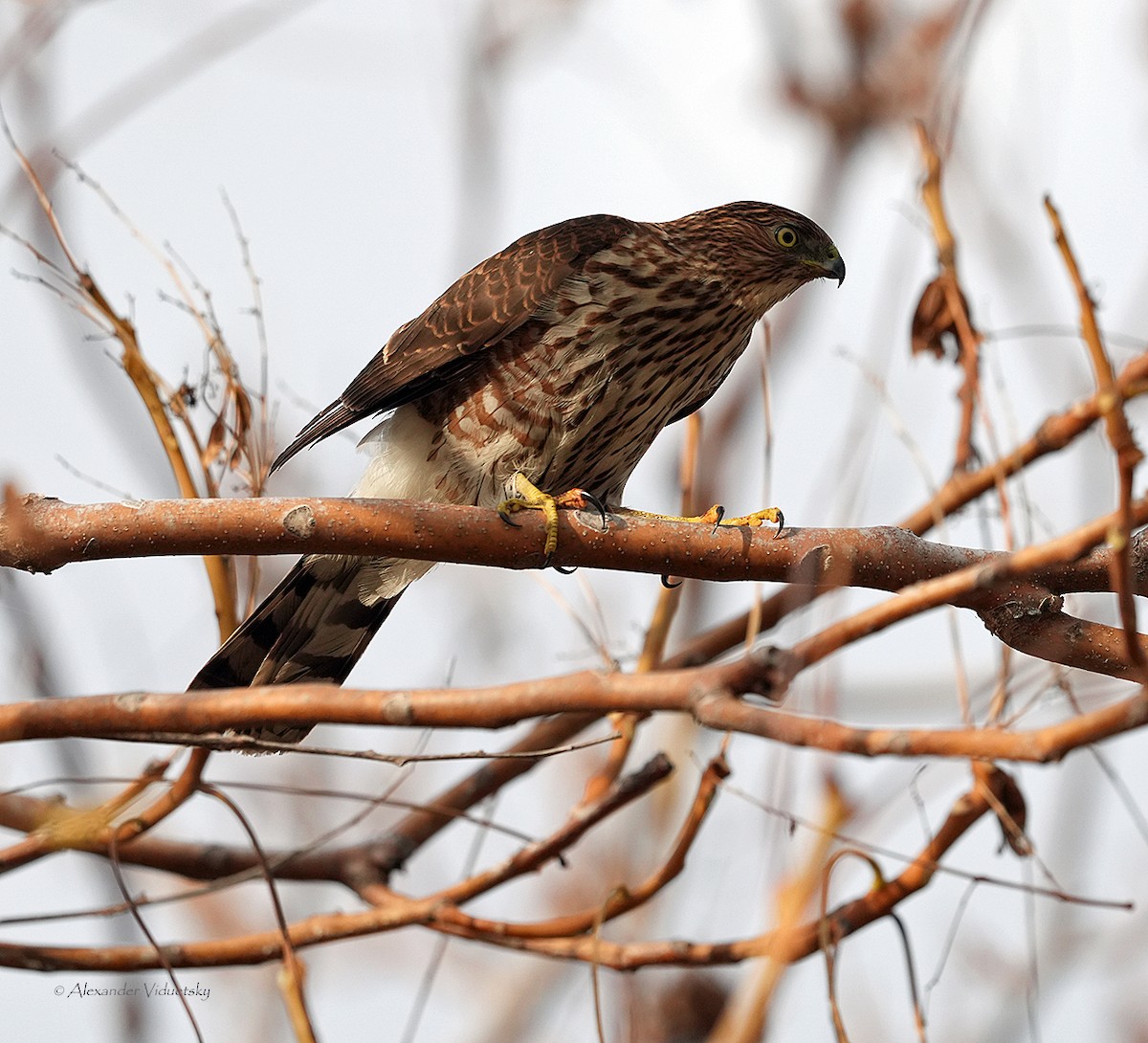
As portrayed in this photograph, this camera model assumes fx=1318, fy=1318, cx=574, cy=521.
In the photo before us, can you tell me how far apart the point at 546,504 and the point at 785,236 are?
75.7 inches

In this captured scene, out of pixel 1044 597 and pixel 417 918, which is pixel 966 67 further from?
pixel 417 918

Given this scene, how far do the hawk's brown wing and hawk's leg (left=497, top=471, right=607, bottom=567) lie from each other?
457 mm

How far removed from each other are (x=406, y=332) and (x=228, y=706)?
8.95ft

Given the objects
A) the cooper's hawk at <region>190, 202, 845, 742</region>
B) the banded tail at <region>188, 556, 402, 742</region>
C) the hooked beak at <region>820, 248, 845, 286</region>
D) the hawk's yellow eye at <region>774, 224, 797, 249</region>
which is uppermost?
the hawk's yellow eye at <region>774, 224, 797, 249</region>

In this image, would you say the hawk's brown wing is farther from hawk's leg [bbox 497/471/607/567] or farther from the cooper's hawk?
hawk's leg [bbox 497/471/607/567]

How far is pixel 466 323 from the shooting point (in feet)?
13.4

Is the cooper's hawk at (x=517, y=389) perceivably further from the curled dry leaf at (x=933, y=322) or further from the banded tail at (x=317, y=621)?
the curled dry leaf at (x=933, y=322)

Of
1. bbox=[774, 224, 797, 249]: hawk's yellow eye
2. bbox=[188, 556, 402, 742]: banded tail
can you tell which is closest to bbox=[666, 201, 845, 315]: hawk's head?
bbox=[774, 224, 797, 249]: hawk's yellow eye

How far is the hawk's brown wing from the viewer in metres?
4.05

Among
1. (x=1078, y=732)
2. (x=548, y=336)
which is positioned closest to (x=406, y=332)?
(x=548, y=336)

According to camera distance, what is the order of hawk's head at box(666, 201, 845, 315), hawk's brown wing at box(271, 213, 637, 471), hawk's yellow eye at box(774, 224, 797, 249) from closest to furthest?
hawk's brown wing at box(271, 213, 637, 471) → hawk's head at box(666, 201, 845, 315) → hawk's yellow eye at box(774, 224, 797, 249)

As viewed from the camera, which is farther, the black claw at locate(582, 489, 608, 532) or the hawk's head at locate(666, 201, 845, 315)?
the hawk's head at locate(666, 201, 845, 315)

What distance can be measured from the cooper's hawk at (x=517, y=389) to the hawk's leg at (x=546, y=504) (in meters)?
0.05

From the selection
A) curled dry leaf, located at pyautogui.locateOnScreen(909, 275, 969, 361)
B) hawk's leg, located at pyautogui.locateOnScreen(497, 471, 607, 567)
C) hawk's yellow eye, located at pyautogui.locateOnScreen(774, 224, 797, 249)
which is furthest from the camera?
hawk's yellow eye, located at pyautogui.locateOnScreen(774, 224, 797, 249)
